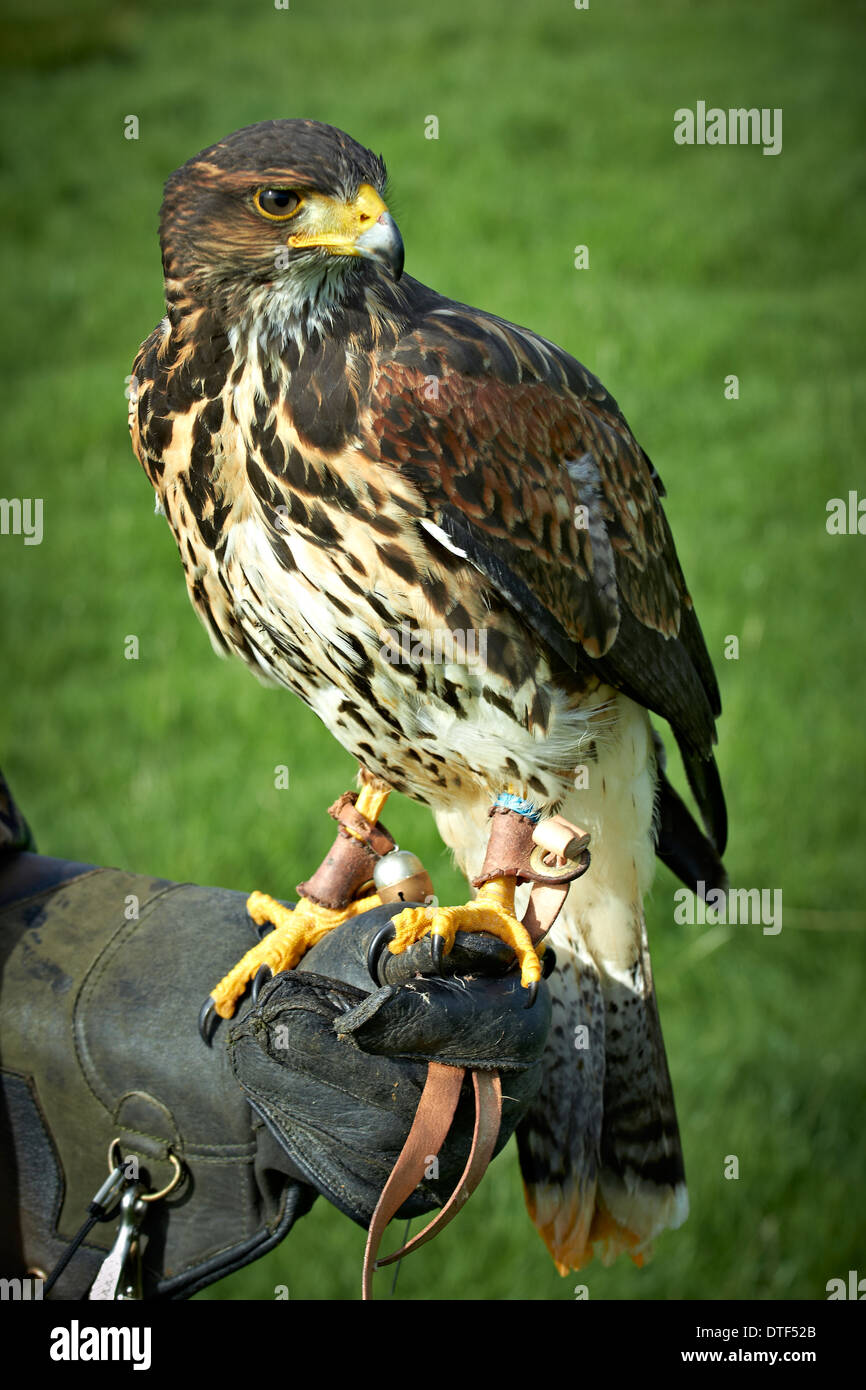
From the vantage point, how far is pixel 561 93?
10.6 m

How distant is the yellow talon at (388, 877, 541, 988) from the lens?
238 centimetres

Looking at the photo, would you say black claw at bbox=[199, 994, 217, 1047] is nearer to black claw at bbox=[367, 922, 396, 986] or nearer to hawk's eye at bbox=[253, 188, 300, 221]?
black claw at bbox=[367, 922, 396, 986]

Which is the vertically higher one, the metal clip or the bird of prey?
the bird of prey

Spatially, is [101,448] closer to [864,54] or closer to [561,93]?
[561,93]

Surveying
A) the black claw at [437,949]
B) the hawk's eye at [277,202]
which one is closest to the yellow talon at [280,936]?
the black claw at [437,949]

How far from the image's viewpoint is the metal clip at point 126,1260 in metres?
2.49

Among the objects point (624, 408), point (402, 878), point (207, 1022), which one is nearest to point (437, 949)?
point (402, 878)

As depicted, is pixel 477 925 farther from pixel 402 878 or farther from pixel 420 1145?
pixel 420 1145

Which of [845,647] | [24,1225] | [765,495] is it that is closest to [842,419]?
[765,495]

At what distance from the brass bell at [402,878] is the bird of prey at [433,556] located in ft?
0.56

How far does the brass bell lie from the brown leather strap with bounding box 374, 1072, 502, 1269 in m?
0.46

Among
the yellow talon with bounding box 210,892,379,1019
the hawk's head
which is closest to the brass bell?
the yellow talon with bounding box 210,892,379,1019

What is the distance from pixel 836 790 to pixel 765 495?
7.96ft

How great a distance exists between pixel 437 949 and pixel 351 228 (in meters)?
1.33
